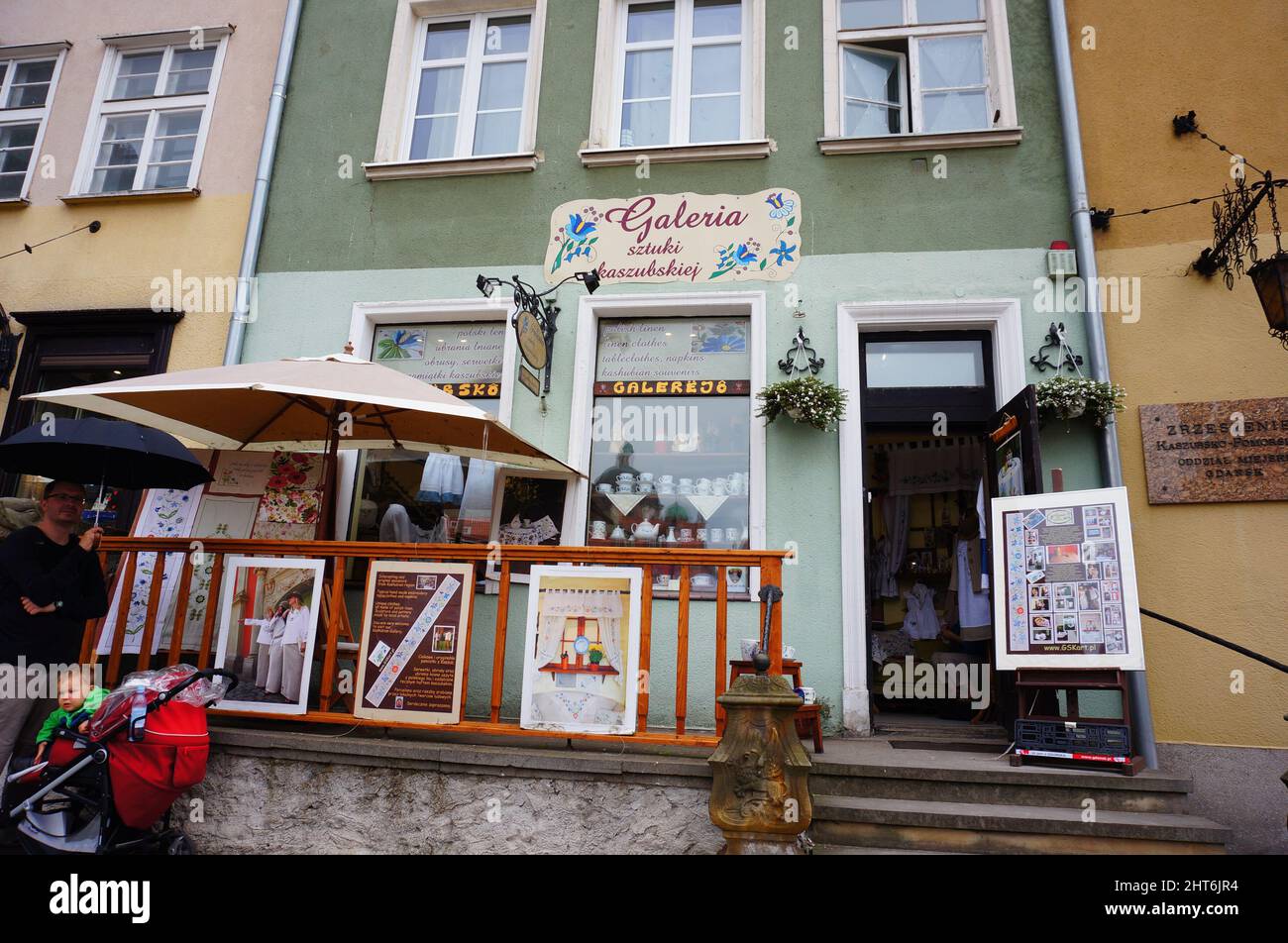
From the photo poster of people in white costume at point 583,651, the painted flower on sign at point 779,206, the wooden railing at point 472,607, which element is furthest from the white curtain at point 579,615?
the painted flower on sign at point 779,206

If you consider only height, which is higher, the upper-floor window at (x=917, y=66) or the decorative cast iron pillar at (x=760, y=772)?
the upper-floor window at (x=917, y=66)

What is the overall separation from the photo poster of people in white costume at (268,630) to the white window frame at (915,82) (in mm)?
5351

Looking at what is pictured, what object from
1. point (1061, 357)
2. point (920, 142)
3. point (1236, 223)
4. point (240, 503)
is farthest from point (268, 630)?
point (1236, 223)

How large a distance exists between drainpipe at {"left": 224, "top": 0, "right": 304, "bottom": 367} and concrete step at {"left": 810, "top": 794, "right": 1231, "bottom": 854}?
6220 mm

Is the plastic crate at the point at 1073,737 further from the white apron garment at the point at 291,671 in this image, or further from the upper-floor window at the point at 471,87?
the upper-floor window at the point at 471,87

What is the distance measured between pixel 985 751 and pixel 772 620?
→ 1.99m

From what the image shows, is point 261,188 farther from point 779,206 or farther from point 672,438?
point 779,206

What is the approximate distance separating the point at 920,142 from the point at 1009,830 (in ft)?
17.4

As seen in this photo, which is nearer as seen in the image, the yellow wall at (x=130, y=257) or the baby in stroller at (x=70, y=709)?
Result: the baby in stroller at (x=70, y=709)

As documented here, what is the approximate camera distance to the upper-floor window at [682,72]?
729 cm

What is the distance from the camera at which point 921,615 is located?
327 inches

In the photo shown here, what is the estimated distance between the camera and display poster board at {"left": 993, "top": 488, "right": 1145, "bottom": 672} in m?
4.65

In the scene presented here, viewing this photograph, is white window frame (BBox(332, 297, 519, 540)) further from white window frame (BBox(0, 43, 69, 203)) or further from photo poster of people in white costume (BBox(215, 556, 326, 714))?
white window frame (BBox(0, 43, 69, 203))

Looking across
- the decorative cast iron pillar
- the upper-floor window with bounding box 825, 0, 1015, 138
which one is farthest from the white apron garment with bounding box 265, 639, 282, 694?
the upper-floor window with bounding box 825, 0, 1015, 138
